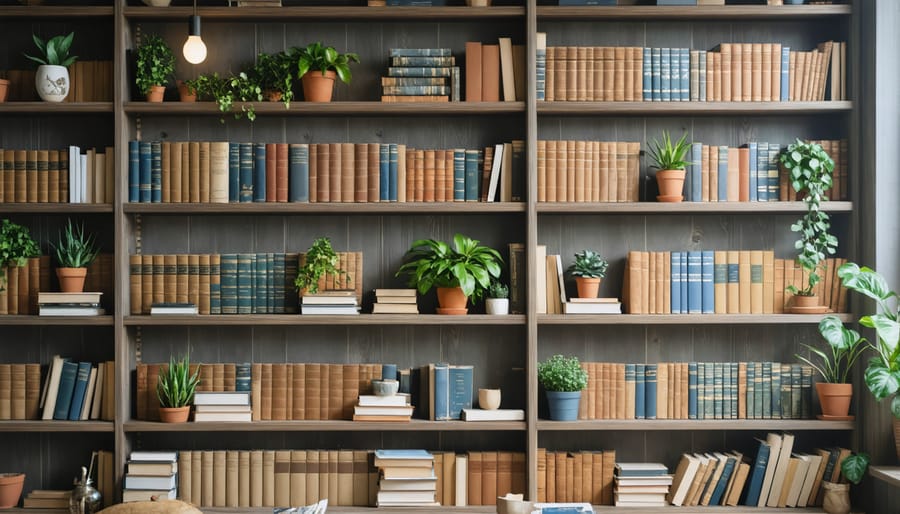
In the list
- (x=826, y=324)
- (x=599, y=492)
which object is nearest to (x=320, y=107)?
(x=599, y=492)

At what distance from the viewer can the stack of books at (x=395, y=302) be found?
12.6ft

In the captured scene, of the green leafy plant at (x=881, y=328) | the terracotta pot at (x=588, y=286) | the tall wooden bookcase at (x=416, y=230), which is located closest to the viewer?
the green leafy plant at (x=881, y=328)

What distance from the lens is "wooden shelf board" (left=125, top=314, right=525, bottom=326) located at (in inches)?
148

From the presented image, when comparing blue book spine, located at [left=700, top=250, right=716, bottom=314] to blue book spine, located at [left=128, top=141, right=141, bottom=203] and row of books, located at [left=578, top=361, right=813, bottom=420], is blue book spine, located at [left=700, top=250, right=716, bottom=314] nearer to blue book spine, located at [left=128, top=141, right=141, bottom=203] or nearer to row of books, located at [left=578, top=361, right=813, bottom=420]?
row of books, located at [left=578, top=361, right=813, bottom=420]

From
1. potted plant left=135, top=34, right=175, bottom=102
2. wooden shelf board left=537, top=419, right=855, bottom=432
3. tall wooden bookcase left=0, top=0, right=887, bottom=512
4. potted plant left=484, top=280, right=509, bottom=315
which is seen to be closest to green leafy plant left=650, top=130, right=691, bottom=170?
tall wooden bookcase left=0, top=0, right=887, bottom=512

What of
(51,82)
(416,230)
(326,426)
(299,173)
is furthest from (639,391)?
(51,82)

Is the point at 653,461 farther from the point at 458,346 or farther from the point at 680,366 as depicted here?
the point at 458,346

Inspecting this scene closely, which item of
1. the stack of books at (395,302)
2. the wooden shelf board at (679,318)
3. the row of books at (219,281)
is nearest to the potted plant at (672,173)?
the wooden shelf board at (679,318)

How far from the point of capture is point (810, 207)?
3775 mm

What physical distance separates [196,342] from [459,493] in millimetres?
1407

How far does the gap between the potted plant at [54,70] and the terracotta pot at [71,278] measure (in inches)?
30.1

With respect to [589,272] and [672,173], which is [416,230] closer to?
[589,272]

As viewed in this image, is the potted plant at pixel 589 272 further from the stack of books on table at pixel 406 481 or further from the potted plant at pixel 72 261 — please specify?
the potted plant at pixel 72 261

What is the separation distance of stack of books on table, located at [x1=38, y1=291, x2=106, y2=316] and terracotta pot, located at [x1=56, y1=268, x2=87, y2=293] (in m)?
0.05
